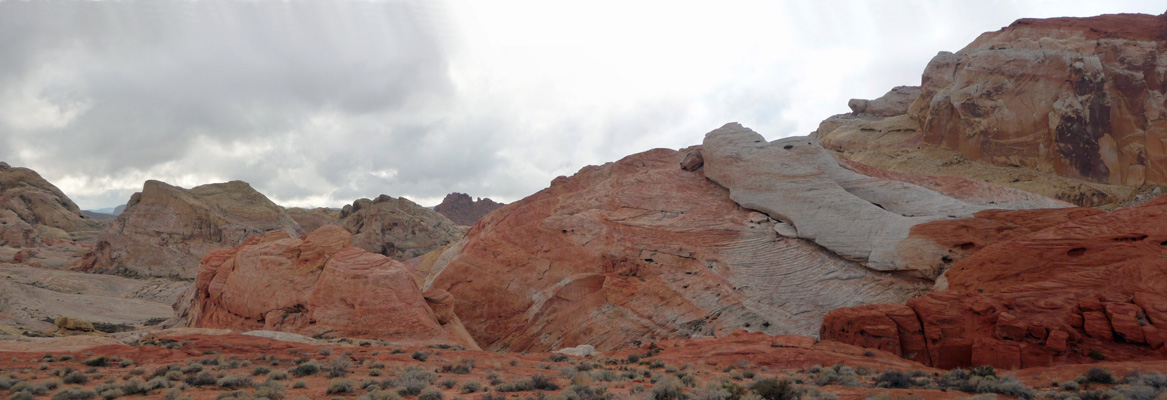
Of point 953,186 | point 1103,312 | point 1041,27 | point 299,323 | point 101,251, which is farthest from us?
point 101,251

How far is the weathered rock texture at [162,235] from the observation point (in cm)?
5788

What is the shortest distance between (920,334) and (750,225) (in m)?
9.66

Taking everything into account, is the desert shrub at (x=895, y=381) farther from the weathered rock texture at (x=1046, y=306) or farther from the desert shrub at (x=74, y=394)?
the desert shrub at (x=74, y=394)

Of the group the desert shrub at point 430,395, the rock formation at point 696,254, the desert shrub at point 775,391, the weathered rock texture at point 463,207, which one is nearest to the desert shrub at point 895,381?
the desert shrub at point 775,391

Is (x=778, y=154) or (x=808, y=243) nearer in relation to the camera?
(x=808, y=243)

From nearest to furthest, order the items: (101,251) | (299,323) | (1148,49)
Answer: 1. (299,323)
2. (1148,49)
3. (101,251)

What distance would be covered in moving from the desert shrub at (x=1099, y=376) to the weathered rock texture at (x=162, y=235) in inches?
2362

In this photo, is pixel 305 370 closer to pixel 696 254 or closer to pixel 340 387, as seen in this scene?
pixel 340 387

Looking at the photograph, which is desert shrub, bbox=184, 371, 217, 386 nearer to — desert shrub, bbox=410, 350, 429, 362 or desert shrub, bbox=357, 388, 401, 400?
desert shrub, bbox=357, 388, 401, 400

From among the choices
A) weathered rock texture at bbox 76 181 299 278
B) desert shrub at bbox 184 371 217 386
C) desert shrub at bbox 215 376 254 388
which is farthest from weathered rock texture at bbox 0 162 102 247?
desert shrub at bbox 215 376 254 388

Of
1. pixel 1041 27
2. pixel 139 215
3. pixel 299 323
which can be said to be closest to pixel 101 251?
pixel 139 215

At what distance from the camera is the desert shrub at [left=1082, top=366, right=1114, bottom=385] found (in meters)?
10.6

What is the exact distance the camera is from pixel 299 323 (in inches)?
811

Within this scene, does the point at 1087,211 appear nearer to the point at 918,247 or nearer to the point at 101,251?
the point at 918,247
